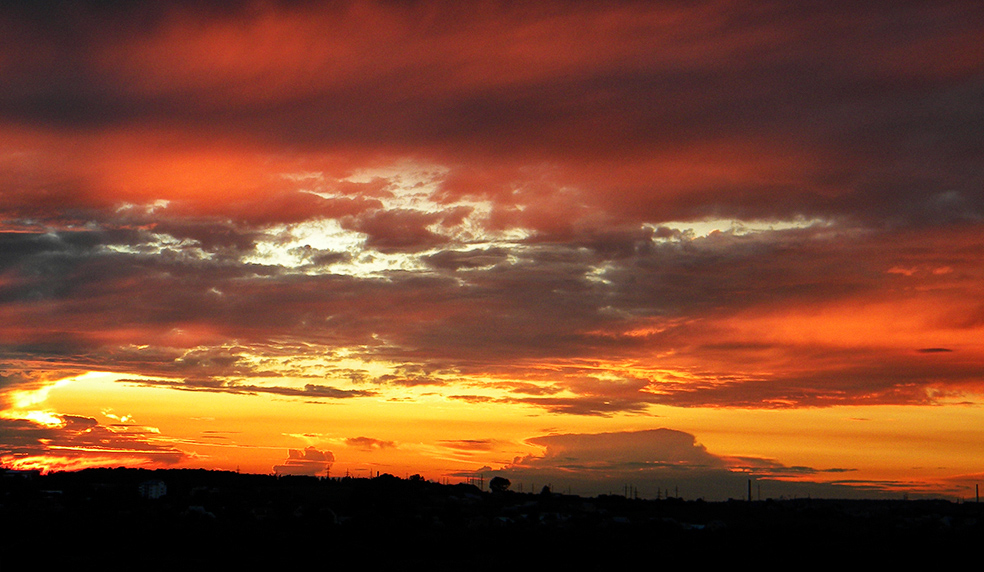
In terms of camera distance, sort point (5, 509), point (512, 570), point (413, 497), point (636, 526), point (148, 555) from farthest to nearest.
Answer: point (413, 497) → point (5, 509) → point (636, 526) → point (148, 555) → point (512, 570)

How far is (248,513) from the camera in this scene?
118 m

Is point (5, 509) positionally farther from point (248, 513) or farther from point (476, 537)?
point (476, 537)

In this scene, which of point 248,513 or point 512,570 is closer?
point 512,570

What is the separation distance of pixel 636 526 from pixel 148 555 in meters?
57.8

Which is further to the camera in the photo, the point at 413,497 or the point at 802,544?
the point at 413,497

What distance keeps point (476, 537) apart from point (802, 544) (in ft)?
96.3

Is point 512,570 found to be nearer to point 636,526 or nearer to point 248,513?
point 636,526

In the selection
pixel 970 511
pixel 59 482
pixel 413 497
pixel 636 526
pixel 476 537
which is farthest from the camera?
pixel 59 482

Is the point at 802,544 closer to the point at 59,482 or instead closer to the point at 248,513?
the point at 248,513

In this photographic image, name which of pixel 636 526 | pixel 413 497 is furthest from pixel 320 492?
pixel 636 526

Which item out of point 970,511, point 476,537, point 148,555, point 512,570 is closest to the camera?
point 512,570

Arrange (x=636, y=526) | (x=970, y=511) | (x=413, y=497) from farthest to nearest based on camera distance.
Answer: (x=970, y=511)
(x=413, y=497)
(x=636, y=526)

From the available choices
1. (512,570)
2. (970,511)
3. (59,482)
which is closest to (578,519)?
(512,570)

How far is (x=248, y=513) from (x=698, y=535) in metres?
64.6
